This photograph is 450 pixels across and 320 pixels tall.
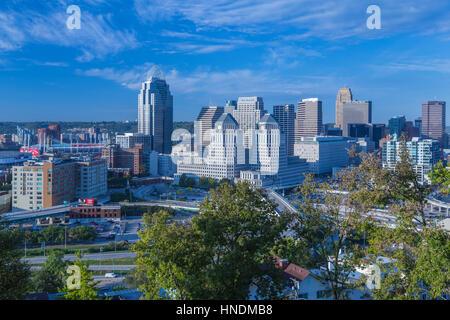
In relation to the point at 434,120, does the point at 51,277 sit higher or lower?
lower

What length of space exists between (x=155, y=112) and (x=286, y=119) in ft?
43.1

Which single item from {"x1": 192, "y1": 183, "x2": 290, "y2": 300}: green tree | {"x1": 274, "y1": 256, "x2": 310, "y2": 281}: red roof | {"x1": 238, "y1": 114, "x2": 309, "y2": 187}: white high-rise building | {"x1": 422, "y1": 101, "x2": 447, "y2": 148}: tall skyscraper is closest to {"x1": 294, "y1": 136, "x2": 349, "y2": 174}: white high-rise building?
{"x1": 238, "y1": 114, "x2": 309, "y2": 187}: white high-rise building

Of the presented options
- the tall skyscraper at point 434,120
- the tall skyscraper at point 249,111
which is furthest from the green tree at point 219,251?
the tall skyscraper at point 434,120

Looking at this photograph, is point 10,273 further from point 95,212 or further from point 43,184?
point 43,184

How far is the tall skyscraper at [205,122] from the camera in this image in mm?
37719

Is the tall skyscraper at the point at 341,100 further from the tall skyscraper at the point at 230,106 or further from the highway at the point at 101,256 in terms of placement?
the highway at the point at 101,256

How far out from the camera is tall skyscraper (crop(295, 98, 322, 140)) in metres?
41.5

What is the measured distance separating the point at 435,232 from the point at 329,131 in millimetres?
43058

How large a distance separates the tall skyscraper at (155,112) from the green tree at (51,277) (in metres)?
32.1

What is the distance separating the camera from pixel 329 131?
145 feet

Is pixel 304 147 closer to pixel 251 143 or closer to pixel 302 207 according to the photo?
pixel 251 143

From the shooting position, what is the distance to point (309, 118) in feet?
138

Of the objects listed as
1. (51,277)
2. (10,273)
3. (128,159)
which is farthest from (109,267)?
→ (128,159)

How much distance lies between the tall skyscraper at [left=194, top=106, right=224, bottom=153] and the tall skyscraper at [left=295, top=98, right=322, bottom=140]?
8.70 metres
